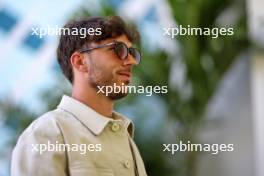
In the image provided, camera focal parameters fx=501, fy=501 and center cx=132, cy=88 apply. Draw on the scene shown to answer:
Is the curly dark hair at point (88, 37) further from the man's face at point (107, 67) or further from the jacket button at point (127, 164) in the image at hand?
the jacket button at point (127, 164)

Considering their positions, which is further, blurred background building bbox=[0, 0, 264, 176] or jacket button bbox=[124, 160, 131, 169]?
blurred background building bbox=[0, 0, 264, 176]

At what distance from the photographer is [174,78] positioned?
135 centimetres

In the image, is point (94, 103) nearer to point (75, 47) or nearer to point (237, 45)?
point (75, 47)

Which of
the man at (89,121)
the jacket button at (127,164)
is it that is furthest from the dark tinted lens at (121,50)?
the jacket button at (127,164)

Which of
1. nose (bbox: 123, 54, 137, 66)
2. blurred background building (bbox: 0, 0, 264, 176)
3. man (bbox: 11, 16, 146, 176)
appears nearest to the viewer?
man (bbox: 11, 16, 146, 176)

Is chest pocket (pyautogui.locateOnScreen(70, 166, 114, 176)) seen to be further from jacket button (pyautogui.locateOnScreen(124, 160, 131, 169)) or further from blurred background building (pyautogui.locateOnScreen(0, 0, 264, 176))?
blurred background building (pyautogui.locateOnScreen(0, 0, 264, 176))

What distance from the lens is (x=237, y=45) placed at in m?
1.35

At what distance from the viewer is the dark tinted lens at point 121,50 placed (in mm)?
665

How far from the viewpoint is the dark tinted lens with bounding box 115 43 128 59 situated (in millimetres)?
665

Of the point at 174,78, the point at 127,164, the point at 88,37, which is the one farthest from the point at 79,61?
the point at 174,78

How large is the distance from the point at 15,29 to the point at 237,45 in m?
0.58

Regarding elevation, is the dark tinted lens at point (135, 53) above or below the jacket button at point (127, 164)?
above

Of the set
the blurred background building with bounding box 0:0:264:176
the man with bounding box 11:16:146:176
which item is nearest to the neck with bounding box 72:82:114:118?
the man with bounding box 11:16:146:176

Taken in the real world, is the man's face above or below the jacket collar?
above
